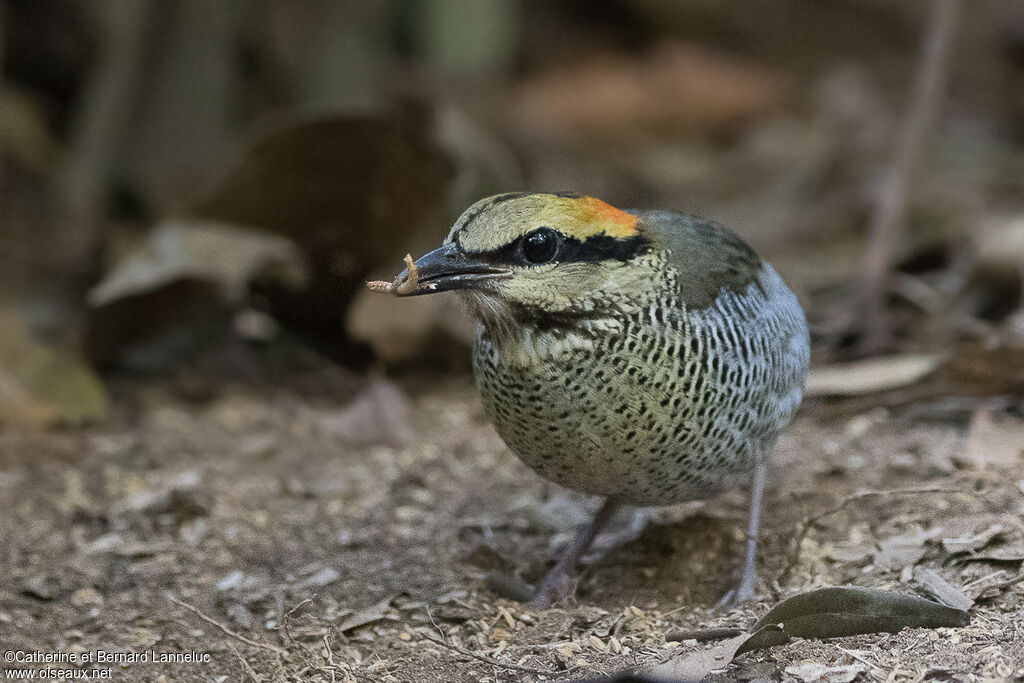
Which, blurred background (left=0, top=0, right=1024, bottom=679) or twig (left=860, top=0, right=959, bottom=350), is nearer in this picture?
blurred background (left=0, top=0, right=1024, bottom=679)

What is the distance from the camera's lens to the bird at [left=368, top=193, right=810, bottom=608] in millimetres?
3166

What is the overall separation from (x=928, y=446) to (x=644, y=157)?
5030 mm

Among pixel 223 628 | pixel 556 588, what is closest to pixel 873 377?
pixel 556 588

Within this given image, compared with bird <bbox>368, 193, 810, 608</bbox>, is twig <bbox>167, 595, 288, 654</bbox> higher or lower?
lower

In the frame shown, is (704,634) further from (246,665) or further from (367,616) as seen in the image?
(246,665)

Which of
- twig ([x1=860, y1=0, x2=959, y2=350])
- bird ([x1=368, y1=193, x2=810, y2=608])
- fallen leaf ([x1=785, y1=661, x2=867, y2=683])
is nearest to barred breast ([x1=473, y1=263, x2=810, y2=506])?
bird ([x1=368, y1=193, x2=810, y2=608])

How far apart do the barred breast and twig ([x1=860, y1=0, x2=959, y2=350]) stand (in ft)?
7.45

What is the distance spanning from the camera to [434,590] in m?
3.82

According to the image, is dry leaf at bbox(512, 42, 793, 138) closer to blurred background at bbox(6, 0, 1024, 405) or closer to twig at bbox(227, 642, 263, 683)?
blurred background at bbox(6, 0, 1024, 405)

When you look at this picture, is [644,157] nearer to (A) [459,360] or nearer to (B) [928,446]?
(A) [459,360]

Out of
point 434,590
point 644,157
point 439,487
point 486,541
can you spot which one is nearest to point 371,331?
point 439,487

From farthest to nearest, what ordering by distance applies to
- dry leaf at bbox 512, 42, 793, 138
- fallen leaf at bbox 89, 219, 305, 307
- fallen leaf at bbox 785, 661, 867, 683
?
1. dry leaf at bbox 512, 42, 793, 138
2. fallen leaf at bbox 89, 219, 305, 307
3. fallen leaf at bbox 785, 661, 867, 683

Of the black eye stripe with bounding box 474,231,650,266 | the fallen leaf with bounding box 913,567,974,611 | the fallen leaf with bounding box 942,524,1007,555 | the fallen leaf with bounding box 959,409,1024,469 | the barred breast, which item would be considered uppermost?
the black eye stripe with bounding box 474,231,650,266

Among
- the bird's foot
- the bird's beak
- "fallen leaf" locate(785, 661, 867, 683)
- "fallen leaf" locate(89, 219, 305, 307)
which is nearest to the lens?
"fallen leaf" locate(785, 661, 867, 683)
